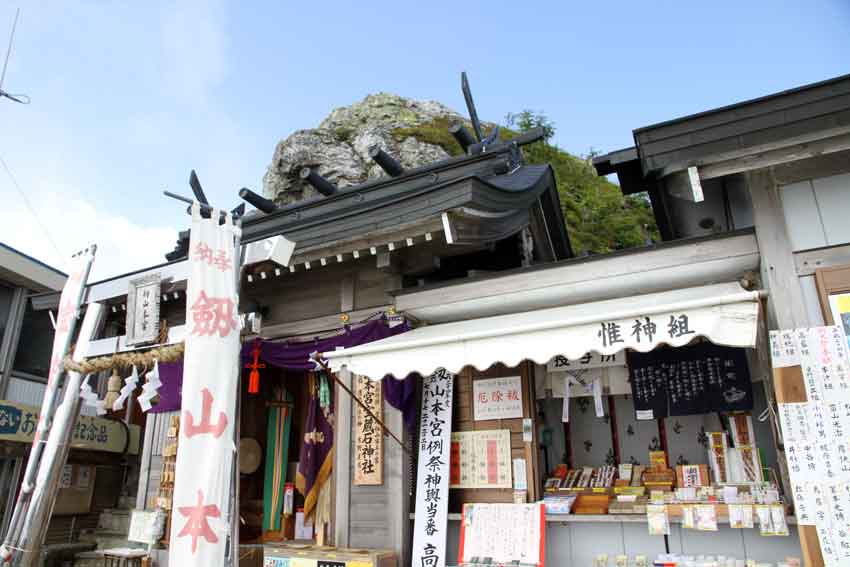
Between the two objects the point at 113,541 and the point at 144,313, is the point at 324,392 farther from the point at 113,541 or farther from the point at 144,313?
the point at 113,541

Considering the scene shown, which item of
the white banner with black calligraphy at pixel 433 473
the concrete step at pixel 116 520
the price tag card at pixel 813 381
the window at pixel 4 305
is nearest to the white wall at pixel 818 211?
the price tag card at pixel 813 381

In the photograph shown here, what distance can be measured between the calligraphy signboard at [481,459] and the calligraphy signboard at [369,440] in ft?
2.94

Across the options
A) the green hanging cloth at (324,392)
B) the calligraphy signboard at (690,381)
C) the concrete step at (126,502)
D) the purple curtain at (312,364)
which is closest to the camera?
the calligraphy signboard at (690,381)

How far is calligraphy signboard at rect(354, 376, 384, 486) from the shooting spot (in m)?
6.61

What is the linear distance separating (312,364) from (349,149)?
2058 centimetres

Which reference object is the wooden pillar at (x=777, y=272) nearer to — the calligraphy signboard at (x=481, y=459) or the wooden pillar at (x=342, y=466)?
the calligraphy signboard at (x=481, y=459)

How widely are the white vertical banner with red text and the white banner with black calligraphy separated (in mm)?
2446

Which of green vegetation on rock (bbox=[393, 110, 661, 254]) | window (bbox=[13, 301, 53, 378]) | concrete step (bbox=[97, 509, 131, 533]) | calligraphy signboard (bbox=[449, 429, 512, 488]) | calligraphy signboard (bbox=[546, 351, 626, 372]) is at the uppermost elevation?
green vegetation on rock (bbox=[393, 110, 661, 254])

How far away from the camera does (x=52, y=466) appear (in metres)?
5.81

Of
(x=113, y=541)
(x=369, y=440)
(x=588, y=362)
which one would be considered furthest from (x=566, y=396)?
(x=113, y=541)

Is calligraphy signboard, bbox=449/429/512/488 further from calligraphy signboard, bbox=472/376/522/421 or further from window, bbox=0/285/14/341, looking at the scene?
window, bbox=0/285/14/341

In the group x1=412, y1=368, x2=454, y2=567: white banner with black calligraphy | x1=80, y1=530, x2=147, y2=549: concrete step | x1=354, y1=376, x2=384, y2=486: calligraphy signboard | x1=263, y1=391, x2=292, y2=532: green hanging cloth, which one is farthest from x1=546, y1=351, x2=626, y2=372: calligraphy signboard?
x1=80, y1=530, x2=147, y2=549: concrete step

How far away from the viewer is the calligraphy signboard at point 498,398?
641 centimetres

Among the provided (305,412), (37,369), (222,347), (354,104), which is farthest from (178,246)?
(354,104)
